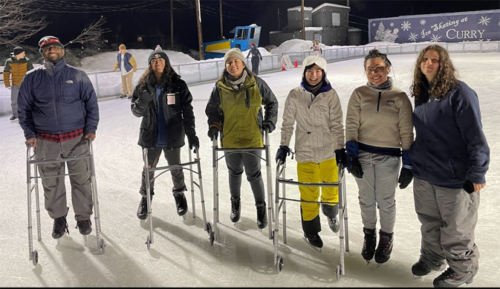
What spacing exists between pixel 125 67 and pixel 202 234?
810 cm

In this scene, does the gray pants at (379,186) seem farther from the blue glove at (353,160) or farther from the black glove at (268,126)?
the black glove at (268,126)

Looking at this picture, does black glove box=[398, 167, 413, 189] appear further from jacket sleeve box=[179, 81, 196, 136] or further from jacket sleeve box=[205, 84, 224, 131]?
jacket sleeve box=[179, 81, 196, 136]

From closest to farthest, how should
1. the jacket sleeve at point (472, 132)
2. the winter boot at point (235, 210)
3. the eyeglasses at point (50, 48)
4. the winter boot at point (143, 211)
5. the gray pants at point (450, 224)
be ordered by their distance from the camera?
the jacket sleeve at point (472, 132) < the gray pants at point (450, 224) < the eyeglasses at point (50, 48) < the winter boot at point (235, 210) < the winter boot at point (143, 211)

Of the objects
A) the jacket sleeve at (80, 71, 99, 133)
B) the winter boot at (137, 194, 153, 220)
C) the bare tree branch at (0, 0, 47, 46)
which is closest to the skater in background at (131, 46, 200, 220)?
the jacket sleeve at (80, 71, 99, 133)

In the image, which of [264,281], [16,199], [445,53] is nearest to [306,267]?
[264,281]

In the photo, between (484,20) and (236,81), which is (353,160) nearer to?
(236,81)

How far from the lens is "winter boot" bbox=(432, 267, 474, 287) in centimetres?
257

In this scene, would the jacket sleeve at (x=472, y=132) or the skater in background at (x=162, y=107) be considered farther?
the skater in background at (x=162, y=107)

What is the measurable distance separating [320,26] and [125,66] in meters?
26.3

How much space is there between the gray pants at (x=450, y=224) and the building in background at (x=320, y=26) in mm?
31915

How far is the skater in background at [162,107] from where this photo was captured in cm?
349

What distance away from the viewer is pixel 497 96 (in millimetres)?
9383

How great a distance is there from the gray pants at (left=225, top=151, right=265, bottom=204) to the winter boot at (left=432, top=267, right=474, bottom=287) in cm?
151

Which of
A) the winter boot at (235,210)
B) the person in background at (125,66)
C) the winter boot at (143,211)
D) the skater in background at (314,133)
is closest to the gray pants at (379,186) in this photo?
the skater in background at (314,133)
